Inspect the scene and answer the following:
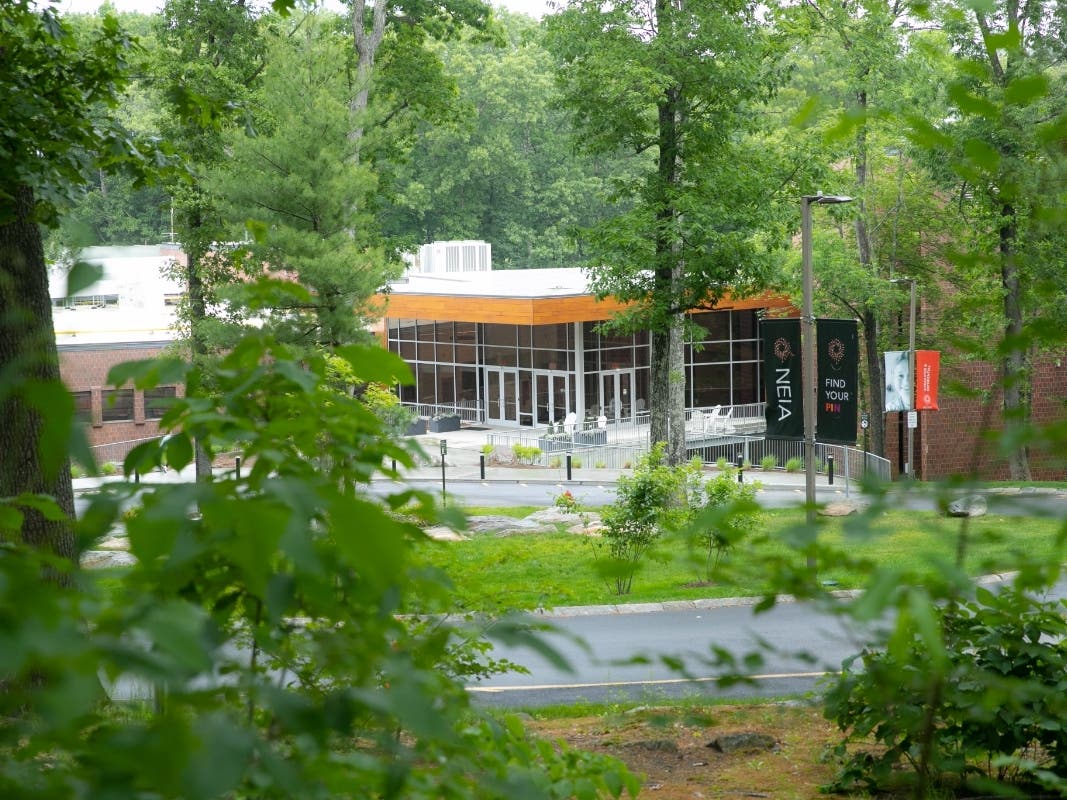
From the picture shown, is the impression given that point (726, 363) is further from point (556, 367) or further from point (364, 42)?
point (364, 42)

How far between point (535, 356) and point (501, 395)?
2485 mm

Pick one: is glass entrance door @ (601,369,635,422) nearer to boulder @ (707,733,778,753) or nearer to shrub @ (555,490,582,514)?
shrub @ (555,490,582,514)

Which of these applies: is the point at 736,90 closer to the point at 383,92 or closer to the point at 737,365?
the point at 383,92

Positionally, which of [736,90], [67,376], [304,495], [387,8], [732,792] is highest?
[387,8]

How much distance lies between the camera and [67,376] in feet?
5.47

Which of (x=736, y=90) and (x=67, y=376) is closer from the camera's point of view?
(x=67, y=376)

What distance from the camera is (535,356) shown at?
157ft

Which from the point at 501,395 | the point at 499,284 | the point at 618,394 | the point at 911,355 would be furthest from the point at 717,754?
the point at 501,395

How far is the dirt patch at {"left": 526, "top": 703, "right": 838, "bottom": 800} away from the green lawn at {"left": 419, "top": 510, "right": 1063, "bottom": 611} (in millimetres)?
1058

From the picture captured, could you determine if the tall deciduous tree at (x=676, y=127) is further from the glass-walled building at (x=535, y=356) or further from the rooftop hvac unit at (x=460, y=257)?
the rooftop hvac unit at (x=460, y=257)

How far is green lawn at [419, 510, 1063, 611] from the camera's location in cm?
227

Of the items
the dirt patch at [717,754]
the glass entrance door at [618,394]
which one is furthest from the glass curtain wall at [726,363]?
the dirt patch at [717,754]

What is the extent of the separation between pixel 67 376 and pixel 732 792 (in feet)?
20.7

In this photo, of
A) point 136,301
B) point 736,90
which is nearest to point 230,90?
point 736,90
